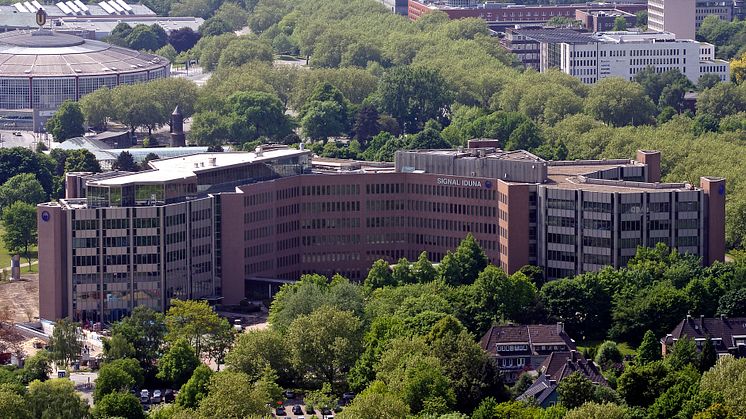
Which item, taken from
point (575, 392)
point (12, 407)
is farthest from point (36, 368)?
point (575, 392)

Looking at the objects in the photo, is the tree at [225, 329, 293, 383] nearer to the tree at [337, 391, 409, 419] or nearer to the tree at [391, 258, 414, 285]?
the tree at [337, 391, 409, 419]

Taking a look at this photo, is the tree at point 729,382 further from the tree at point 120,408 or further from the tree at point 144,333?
the tree at point 144,333

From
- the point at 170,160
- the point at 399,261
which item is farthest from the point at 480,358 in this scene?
the point at 170,160

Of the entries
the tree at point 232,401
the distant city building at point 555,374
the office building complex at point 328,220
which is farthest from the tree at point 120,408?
the office building complex at point 328,220

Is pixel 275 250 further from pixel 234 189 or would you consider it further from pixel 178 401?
pixel 178 401

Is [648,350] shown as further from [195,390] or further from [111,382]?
[111,382]
